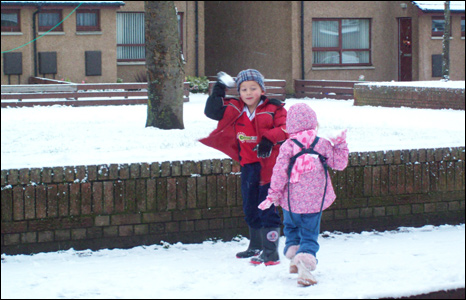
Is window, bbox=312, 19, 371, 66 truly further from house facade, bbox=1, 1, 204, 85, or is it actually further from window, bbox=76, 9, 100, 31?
window, bbox=76, 9, 100, 31

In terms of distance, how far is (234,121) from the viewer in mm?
6359

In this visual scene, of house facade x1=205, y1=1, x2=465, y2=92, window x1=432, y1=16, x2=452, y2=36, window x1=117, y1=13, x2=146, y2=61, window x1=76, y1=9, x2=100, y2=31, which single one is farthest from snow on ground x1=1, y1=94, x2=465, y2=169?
window x1=432, y1=16, x2=452, y2=36

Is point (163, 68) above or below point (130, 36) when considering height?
below

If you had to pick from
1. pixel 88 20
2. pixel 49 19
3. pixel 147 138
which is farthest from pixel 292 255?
pixel 88 20

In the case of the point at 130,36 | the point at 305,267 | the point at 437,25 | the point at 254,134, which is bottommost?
the point at 305,267

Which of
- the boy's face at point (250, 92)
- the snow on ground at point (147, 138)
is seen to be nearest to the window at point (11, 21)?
the snow on ground at point (147, 138)

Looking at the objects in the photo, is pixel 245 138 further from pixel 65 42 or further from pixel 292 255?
pixel 65 42

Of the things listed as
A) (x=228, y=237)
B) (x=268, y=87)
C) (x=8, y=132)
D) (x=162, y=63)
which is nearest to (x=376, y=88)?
(x=268, y=87)

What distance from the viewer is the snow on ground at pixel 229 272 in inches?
215

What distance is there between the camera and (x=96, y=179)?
6617 mm

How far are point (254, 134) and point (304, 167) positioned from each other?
0.70m

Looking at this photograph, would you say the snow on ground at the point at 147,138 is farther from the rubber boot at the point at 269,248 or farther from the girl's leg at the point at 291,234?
the rubber boot at the point at 269,248

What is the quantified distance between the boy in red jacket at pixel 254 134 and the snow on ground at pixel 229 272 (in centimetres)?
30

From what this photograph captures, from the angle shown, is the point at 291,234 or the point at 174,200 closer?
the point at 291,234
